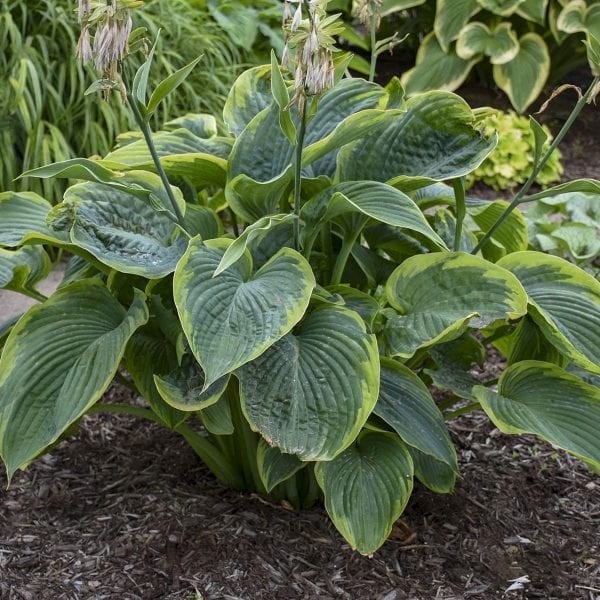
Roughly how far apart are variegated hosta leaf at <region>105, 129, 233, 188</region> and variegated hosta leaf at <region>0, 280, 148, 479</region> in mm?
368

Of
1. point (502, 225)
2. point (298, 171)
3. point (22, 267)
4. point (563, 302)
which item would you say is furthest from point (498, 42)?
point (22, 267)

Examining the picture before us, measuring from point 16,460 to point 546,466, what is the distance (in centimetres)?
145

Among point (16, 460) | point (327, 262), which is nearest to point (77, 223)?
point (16, 460)

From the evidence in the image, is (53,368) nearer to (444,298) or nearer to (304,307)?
(304,307)

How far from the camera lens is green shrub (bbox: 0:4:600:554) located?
1.63m

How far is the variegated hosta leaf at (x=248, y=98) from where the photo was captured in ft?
7.20

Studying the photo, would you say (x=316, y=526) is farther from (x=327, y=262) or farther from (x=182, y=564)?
(x=327, y=262)

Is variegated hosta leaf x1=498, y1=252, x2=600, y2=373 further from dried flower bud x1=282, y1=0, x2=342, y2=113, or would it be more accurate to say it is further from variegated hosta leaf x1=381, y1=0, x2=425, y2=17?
variegated hosta leaf x1=381, y1=0, x2=425, y2=17

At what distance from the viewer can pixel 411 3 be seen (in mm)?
5266

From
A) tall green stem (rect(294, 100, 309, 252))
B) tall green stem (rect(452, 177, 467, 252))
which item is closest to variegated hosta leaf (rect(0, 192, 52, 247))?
tall green stem (rect(294, 100, 309, 252))

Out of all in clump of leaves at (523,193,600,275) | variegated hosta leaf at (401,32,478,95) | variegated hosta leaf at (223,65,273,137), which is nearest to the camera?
variegated hosta leaf at (223,65,273,137)

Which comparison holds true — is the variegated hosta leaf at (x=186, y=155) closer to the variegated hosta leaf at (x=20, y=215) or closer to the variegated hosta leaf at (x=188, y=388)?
the variegated hosta leaf at (x=20, y=215)

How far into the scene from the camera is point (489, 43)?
16.9 ft

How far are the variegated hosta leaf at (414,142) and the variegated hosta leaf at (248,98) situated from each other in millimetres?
334
